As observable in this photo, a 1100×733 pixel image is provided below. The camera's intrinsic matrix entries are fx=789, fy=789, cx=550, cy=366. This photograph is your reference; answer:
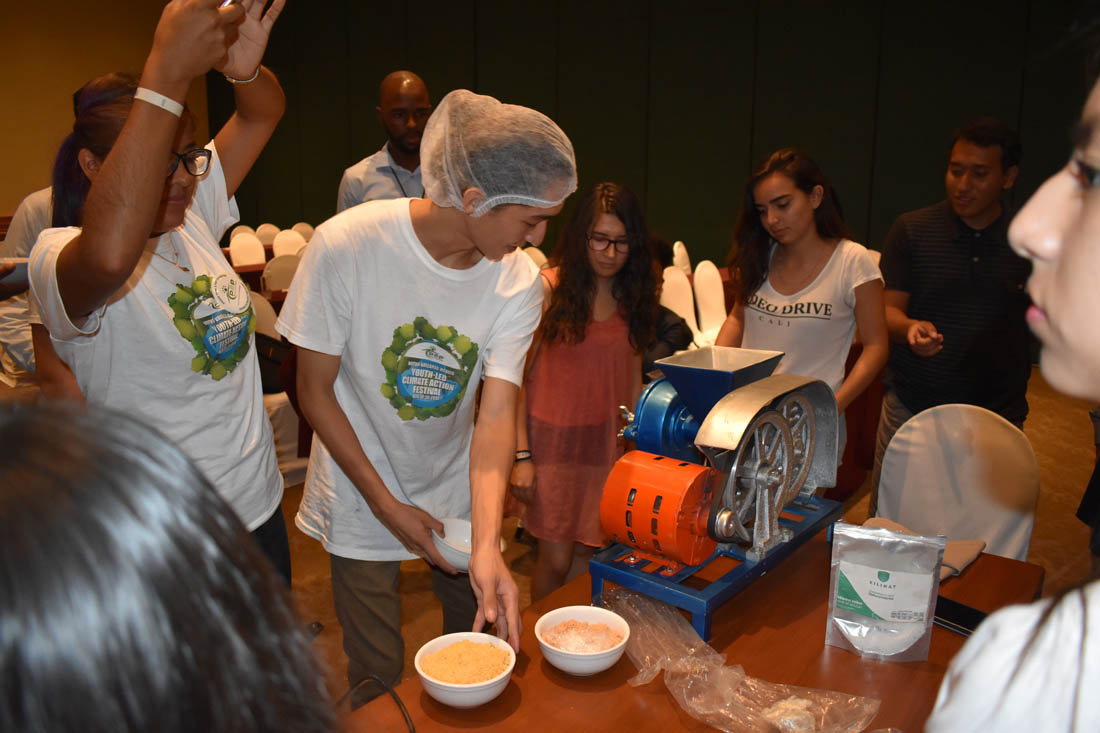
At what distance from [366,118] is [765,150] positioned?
495cm

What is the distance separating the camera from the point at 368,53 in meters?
9.47

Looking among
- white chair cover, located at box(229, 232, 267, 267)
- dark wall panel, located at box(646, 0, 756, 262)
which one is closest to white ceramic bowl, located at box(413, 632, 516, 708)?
white chair cover, located at box(229, 232, 267, 267)

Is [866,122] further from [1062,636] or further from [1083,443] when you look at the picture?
[1062,636]

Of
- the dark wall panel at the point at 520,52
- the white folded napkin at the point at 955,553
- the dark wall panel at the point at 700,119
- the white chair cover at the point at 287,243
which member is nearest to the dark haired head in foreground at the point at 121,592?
the white folded napkin at the point at 955,553

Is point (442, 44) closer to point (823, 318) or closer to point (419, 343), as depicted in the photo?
point (823, 318)

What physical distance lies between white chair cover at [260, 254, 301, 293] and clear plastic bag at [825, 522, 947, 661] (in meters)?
4.00

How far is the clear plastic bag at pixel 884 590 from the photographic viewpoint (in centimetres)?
126

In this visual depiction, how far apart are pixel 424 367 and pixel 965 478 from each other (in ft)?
4.57

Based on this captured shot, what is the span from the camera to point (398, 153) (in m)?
3.82

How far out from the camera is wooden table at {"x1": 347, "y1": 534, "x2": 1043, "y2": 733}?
1134 millimetres

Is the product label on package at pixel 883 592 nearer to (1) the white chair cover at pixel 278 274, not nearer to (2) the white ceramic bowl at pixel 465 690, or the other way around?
(2) the white ceramic bowl at pixel 465 690

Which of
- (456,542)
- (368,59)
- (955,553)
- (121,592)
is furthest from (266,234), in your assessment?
(121,592)

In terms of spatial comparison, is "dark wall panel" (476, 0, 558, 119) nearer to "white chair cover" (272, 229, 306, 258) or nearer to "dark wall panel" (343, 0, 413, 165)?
"dark wall panel" (343, 0, 413, 165)

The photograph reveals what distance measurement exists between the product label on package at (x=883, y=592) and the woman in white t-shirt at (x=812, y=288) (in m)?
1.16
